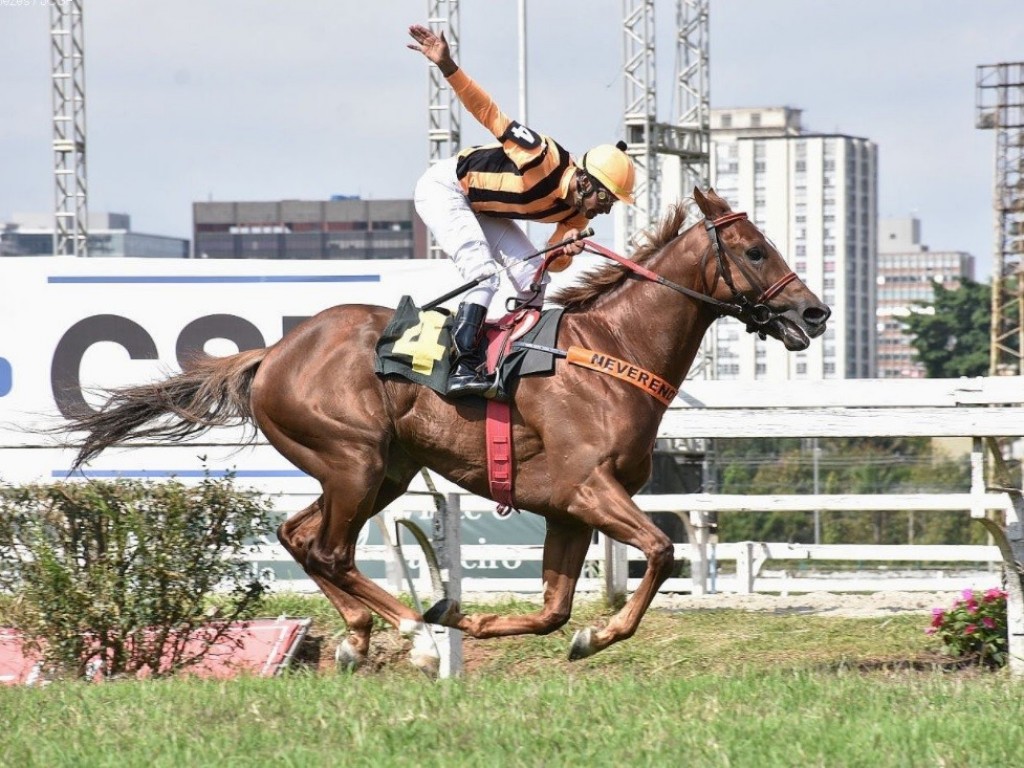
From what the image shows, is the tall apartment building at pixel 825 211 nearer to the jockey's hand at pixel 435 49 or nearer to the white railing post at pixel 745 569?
the white railing post at pixel 745 569

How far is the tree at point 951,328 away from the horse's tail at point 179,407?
51.7m

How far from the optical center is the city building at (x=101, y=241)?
327ft

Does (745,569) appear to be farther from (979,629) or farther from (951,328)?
(951,328)

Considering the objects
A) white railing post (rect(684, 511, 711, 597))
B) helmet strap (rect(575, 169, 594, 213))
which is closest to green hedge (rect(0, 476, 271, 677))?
helmet strap (rect(575, 169, 594, 213))

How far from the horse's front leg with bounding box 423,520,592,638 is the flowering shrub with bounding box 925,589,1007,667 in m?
1.69

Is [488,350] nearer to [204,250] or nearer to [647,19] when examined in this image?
[647,19]

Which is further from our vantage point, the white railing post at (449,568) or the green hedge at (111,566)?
the white railing post at (449,568)

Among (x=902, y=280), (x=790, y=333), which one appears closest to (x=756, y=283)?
(x=790, y=333)

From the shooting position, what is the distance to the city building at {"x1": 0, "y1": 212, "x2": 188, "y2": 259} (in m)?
99.6

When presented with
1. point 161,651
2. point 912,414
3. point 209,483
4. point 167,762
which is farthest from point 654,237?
point 167,762

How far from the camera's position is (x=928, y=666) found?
6.62m

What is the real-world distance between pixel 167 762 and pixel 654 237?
3.36 m

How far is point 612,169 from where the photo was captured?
6.29 meters

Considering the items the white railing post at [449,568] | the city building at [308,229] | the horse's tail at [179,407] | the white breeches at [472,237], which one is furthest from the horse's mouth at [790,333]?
the city building at [308,229]
